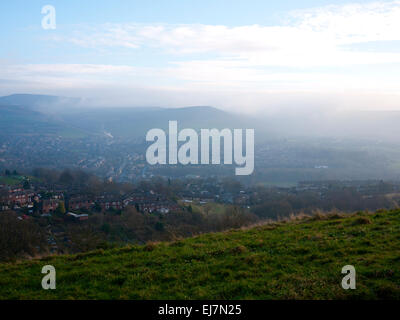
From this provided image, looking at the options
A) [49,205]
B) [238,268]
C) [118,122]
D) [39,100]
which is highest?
[39,100]

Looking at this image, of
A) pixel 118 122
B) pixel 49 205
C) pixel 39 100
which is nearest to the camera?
pixel 49 205

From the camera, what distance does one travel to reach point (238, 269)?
649cm

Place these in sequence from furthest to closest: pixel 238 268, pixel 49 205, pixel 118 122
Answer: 1. pixel 118 122
2. pixel 49 205
3. pixel 238 268

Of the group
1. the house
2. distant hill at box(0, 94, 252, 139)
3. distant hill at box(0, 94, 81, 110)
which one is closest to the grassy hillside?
the house

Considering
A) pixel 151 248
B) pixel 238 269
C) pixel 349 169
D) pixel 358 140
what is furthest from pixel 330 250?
pixel 358 140

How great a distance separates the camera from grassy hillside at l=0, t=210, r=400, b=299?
5426 millimetres

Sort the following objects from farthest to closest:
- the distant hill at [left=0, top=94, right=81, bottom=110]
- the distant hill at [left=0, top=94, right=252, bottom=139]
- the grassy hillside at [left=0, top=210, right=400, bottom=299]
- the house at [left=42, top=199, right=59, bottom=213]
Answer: the distant hill at [left=0, top=94, right=81, bottom=110] → the distant hill at [left=0, top=94, right=252, bottom=139] → the house at [left=42, top=199, right=59, bottom=213] → the grassy hillside at [left=0, top=210, right=400, bottom=299]

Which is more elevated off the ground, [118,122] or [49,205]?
[118,122]

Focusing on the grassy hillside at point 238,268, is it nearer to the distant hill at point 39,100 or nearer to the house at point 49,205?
the house at point 49,205

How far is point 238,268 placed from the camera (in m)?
6.54

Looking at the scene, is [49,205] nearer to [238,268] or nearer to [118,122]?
[238,268]

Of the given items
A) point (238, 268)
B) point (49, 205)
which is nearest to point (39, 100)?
point (49, 205)

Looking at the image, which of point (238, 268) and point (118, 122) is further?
point (118, 122)

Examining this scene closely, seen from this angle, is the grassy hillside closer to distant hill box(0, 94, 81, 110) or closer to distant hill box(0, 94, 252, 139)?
distant hill box(0, 94, 252, 139)
